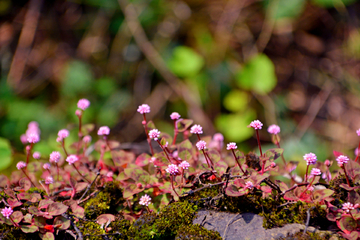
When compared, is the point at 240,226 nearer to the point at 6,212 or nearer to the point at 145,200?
the point at 145,200

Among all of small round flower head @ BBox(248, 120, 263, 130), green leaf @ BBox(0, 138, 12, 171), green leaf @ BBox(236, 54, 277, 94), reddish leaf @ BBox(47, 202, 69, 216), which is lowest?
green leaf @ BBox(236, 54, 277, 94)

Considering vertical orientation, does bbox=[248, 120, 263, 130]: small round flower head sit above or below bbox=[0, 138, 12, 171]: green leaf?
above

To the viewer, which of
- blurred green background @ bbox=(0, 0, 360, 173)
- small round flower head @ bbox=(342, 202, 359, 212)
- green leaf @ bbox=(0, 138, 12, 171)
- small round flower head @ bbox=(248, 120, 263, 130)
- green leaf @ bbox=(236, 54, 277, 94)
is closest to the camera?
small round flower head @ bbox=(342, 202, 359, 212)

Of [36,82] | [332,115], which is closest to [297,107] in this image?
[332,115]

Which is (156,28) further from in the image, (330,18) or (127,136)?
(330,18)

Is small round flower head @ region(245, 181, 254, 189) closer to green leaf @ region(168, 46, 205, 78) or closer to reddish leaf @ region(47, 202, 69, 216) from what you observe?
reddish leaf @ region(47, 202, 69, 216)

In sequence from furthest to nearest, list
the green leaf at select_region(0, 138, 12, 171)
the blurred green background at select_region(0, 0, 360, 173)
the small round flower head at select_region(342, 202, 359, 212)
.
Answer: the blurred green background at select_region(0, 0, 360, 173) → the green leaf at select_region(0, 138, 12, 171) → the small round flower head at select_region(342, 202, 359, 212)

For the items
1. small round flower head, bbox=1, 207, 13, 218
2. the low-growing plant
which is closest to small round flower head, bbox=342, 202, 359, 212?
the low-growing plant
